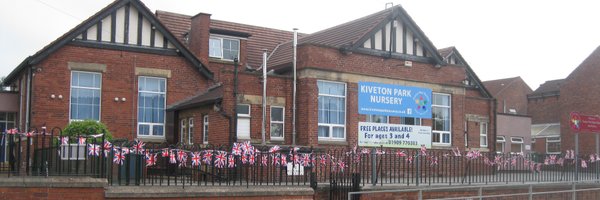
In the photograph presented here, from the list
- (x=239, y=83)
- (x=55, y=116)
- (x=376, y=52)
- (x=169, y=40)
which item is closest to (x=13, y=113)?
(x=55, y=116)

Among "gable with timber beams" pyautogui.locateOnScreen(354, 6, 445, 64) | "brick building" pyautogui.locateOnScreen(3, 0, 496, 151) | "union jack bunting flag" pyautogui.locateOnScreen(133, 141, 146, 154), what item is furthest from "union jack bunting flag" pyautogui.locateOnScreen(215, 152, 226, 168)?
"gable with timber beams" pyautogui.locateOnScreen(354, 6, 445, 64)

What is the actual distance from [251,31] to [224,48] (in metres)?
3.68

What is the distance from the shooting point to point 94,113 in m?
23.9

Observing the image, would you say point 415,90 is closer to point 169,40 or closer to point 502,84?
point 169,40

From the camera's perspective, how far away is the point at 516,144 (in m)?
38.5

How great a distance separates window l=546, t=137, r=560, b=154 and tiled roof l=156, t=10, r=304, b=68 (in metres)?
21.2

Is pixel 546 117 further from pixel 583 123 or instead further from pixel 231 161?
pixel 231 161

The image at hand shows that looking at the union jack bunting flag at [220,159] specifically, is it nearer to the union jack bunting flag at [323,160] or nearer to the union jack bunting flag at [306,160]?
the union jack bunting flag at [306,160]

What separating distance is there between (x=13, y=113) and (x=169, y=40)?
6619 millimetres

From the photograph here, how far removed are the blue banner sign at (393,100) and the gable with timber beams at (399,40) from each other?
132 centimetres

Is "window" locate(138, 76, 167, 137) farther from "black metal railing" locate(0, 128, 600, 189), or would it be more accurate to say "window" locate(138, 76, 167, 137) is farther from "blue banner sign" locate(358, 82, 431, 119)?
"black metal railing" locate(0, 128, 600, 189)

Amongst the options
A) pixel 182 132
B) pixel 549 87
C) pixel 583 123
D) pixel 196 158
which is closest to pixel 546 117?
pixel 549 87

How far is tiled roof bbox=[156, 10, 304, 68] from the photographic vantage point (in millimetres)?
29656

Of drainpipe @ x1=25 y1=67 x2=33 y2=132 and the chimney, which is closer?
drainpipe @ x1=25 y1=67 x2=33 y2=132
